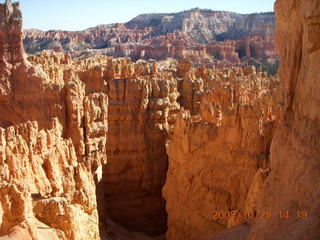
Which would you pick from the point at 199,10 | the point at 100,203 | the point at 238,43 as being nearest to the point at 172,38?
the point at 238,43

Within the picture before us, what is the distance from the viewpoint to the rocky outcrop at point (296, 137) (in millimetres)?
4867

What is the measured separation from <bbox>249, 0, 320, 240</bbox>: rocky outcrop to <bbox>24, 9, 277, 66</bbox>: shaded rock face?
5898 cm

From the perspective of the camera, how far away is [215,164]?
1163cm

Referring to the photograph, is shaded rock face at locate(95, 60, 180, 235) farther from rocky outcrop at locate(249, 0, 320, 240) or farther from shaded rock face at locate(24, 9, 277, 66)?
shaded rock face at locate(24, 9, 277, 66)

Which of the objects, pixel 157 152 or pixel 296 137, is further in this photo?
pixel 157 152

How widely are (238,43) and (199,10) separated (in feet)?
135

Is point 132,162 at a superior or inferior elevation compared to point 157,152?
inferior

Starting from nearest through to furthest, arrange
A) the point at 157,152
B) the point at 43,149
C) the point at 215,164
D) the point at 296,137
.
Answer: the point at 296,137 < the point at 43,149 < the point at 215,164 < the point at 157,152

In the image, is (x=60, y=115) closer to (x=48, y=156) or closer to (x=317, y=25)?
(x=48, y=156)

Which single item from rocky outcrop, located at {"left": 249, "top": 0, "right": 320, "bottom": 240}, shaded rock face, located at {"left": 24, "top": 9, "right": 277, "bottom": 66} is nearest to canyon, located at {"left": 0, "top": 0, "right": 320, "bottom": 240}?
rocky outcrop, located at {"left": 249, "top": 0, "right": 320, "bottom": 240}

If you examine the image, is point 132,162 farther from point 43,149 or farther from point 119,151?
point 43,149

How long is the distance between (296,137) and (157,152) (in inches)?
507

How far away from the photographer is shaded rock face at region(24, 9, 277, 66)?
71.2 metres

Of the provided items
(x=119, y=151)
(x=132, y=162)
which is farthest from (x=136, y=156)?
(x=119, y=151)
